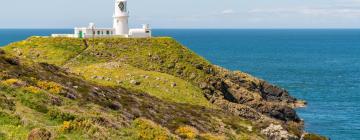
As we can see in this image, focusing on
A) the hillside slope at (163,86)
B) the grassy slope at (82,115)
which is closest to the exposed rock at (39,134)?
the grassy slope at (82,115)

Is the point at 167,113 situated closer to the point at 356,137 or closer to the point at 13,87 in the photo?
the point at 13,87

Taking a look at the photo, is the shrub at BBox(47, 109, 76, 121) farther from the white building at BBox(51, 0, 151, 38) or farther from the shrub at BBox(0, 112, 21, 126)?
the white building at BBox(51, 0, 151, 38)

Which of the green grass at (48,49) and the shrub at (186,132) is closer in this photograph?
the shrub at (186,132)

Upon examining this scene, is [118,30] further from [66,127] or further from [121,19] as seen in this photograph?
[66,127]

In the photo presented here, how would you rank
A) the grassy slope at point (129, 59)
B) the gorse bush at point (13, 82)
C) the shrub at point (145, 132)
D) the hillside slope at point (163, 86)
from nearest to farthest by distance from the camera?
the shrub at point (145, 132)
the gorse bush at point (13, 82)
the hillside slope at point (163, 86)
the grassy slope at point (129, 59)

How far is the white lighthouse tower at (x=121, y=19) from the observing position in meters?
109

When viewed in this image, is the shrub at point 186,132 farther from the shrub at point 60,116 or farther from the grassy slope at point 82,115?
the shrub at point 60,116

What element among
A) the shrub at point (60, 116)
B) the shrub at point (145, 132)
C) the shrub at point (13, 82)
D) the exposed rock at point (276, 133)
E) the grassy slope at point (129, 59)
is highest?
the shrub at point (13, 82)

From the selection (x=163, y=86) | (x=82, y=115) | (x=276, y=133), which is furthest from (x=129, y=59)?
(x=82, y=115)

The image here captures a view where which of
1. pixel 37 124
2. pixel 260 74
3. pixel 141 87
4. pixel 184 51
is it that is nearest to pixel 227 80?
pixel 184 51

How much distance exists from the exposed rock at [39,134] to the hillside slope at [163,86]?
50.8ft

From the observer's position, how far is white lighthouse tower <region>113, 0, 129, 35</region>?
109m

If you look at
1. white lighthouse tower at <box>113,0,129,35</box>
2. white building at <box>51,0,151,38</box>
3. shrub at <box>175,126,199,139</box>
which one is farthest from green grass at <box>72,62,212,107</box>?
shrub at <box>175,126,199,139</box>

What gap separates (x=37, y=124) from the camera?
28.8m
